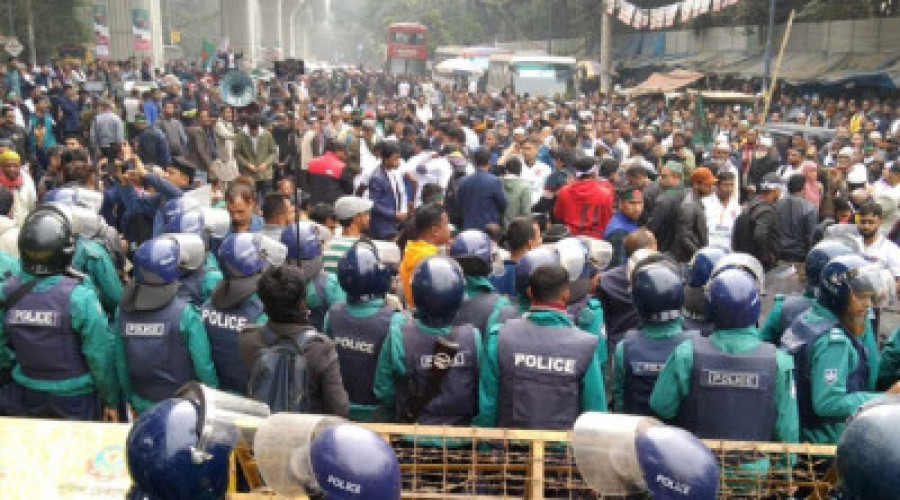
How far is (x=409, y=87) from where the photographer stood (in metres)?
33.5

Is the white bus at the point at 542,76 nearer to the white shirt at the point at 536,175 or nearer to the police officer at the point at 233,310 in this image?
the white shirt at the point at 536,175

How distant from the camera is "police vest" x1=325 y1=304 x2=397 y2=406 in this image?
14.8 ft

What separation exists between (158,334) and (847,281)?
3384 mm

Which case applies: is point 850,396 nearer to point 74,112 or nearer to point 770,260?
point 770,260

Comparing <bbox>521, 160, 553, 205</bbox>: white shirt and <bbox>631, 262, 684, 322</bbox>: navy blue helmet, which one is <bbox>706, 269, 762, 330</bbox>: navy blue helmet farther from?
<bbox>521, 160, 553, 205</bbox>: white shirt

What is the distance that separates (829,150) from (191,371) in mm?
12433

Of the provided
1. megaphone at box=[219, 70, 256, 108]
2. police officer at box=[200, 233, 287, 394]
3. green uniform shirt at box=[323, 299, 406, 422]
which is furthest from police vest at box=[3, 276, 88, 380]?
megaphone at box=[219, 70, 256, 108]

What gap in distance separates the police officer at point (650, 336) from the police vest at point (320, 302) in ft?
6.80

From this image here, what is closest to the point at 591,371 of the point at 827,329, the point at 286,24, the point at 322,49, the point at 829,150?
the point at 827,329

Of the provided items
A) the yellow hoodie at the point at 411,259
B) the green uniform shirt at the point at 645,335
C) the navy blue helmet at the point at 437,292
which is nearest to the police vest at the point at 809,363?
the green uniform shirt at the point at 645,335

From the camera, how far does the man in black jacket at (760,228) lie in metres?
8.22

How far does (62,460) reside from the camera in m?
3.27

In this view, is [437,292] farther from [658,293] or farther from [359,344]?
[658,293]

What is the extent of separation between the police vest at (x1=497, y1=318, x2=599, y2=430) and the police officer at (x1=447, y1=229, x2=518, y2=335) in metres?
0.81
